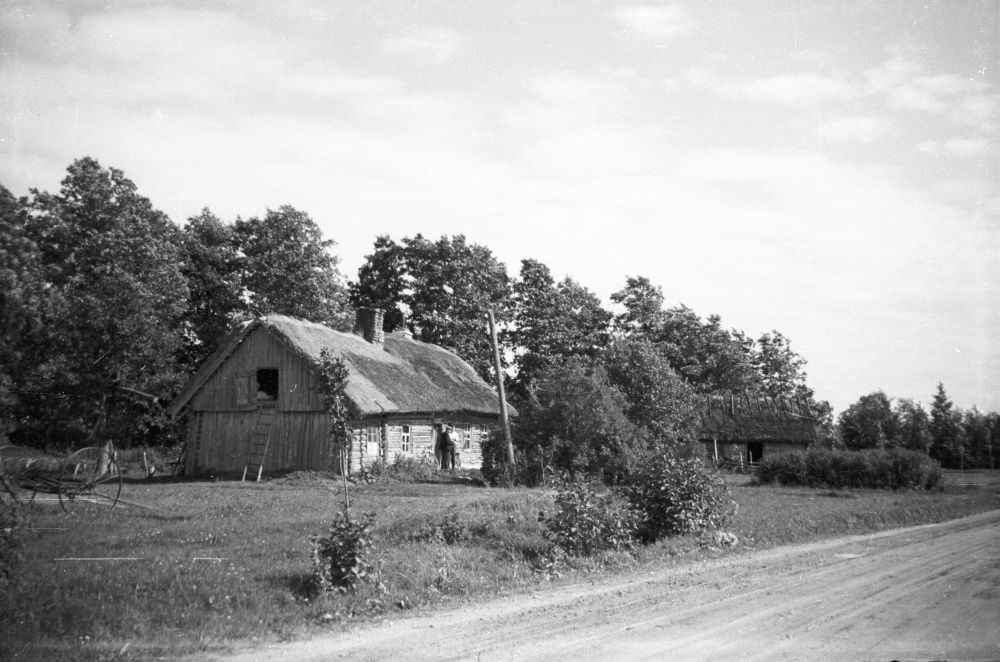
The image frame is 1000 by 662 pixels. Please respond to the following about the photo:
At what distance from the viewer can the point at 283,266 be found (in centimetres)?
3825

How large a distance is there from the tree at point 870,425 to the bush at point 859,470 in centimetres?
2054

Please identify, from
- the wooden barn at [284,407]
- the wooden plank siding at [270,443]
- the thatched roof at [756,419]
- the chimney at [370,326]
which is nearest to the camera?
the wooden plank siding at [270,443]

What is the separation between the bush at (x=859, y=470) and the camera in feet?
98.7

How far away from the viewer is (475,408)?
34031 mm

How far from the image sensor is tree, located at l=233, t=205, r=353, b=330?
38.2 meters

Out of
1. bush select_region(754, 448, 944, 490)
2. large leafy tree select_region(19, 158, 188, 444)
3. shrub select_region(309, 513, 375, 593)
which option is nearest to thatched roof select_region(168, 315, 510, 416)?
large leafy tree select_region(19, 158, 188, 444)

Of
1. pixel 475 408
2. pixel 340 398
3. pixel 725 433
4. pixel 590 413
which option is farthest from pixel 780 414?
pixel 340 398

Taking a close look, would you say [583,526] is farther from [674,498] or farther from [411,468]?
[411,468]

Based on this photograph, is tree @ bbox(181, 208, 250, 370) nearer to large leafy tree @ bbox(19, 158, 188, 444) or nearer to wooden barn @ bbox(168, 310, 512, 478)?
large leafy tree @ bbox(19, 158, 188, 444)

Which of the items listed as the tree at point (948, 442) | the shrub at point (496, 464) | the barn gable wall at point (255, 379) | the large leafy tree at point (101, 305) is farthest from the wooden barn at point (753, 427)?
the large leafy tree at point (101, 305)

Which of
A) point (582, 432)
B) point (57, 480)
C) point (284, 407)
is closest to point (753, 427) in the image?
point (582, 432)

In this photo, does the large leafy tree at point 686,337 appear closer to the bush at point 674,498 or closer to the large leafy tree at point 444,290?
the large leafy tree at point 444,290

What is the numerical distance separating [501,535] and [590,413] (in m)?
12.1

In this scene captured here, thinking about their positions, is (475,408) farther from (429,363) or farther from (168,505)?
(168,505)
